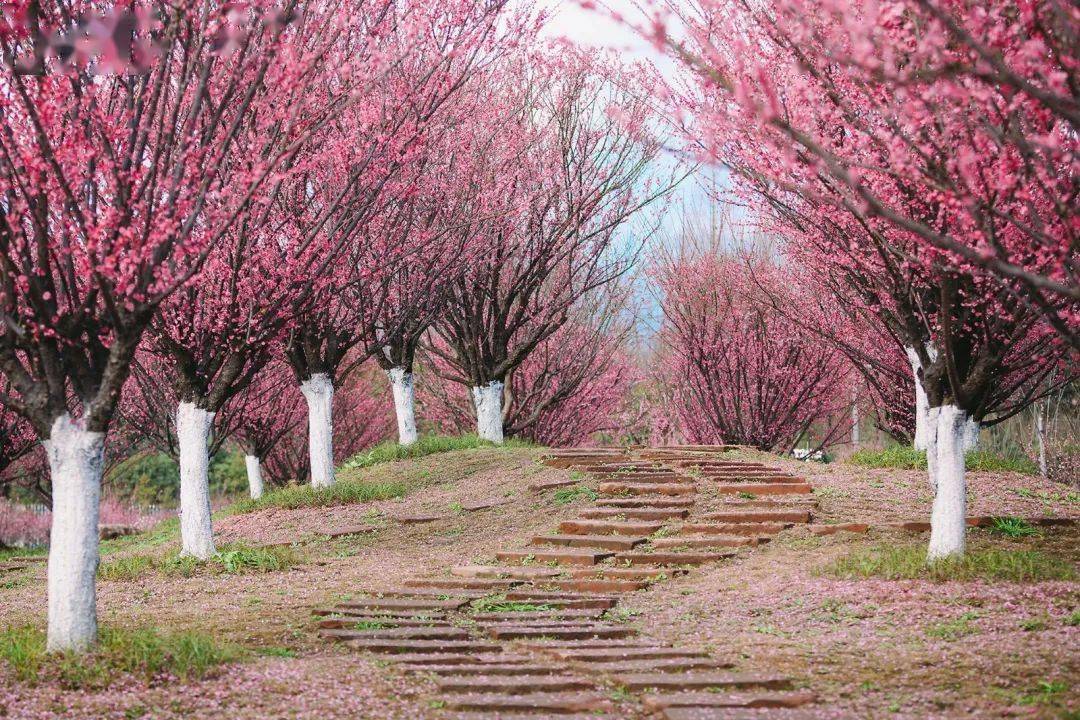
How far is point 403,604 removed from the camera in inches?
316

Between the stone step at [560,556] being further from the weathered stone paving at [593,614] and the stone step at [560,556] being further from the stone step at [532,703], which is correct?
the stone step at [532,703]

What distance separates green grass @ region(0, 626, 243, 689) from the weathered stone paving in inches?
40.6

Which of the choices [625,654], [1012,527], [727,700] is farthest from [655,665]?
[1012,527]

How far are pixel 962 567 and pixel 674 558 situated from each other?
261 centimetres

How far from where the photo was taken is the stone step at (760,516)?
1075 cm

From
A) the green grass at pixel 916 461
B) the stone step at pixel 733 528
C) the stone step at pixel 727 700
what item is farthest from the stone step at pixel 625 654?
the green grass at pixel 916 461

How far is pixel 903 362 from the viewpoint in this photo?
17859 mm

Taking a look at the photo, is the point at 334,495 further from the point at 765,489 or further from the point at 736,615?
the point at 736,615

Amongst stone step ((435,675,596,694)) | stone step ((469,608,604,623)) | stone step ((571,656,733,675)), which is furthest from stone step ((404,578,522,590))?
stone step ((435,675,596,694))

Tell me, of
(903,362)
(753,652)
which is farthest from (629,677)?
(903,362)

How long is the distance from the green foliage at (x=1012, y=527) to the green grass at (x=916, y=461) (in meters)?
3.35

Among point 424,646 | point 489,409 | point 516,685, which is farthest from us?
point 489,409

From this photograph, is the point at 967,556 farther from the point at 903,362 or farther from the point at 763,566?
the point at 903,362

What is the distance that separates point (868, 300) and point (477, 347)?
932 cm
